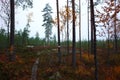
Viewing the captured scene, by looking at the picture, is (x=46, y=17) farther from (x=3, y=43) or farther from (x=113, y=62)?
(x=113, y=62)

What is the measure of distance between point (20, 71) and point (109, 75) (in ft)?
24.1

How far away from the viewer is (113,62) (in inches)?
1105

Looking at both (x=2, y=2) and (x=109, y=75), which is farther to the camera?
(x=2, y=2)

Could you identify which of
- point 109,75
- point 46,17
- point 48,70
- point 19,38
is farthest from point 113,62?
point 46,17

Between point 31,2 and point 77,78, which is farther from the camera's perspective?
point 31,2

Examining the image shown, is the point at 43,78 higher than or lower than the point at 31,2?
lower

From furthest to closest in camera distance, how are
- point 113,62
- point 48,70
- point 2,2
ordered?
point 2,2
point 113,62
point 48,70

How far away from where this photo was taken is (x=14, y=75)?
63.4 feet

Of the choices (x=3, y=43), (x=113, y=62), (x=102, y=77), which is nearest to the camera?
(x=102, y=77)

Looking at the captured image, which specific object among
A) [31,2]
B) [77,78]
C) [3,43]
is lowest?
[77,78]

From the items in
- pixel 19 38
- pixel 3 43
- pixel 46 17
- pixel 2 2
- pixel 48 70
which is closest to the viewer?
pixel 48 70

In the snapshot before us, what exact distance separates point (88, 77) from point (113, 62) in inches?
293

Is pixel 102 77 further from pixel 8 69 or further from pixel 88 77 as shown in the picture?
pixel 8 69

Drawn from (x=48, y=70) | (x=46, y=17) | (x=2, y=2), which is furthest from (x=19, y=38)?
(x=48, y=70)
